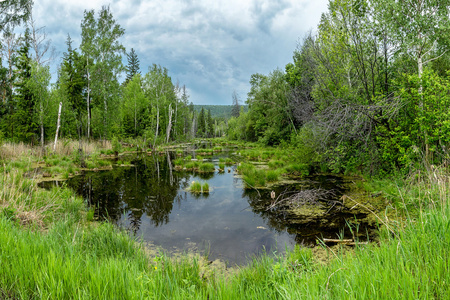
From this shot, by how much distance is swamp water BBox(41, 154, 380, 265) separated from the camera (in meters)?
5.73

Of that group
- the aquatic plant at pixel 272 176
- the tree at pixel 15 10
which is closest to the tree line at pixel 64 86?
the tree at pixel 15 10

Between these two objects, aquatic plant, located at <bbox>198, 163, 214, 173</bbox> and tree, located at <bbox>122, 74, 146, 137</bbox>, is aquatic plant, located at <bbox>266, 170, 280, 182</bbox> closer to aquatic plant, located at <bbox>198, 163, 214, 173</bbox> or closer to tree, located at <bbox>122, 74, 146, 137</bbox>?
aquatic plant, located at <bbox>198, 163, 214, 173</bbox>

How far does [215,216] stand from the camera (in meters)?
7.84

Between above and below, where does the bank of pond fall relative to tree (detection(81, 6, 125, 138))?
below

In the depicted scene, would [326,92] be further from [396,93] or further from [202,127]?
[202,127]

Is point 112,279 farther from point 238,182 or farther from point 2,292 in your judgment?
point 238,182

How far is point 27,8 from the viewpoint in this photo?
21094 millimetres

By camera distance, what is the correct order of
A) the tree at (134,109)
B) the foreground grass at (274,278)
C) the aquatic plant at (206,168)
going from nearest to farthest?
the foreground grass at (274,278)
the aquatic plant at (206,168)
the tree at (134,109)

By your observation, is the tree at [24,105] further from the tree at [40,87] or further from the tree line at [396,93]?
the tree line at [396,93]

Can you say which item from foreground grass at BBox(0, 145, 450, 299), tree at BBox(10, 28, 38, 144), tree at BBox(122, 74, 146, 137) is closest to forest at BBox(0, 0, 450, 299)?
foreground grass at BBox(0, 145, 450, 299)

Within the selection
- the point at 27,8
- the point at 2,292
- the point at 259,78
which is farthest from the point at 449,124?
the point at 259,78

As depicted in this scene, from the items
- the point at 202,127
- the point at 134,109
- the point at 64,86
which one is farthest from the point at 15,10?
the point at 202,127

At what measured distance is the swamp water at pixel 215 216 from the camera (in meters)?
5.73

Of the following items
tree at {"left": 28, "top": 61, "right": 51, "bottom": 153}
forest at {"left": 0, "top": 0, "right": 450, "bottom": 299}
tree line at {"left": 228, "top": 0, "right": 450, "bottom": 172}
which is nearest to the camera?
forest at {"left": 0, "top": 0, "right": 450, "bottom": 299}
